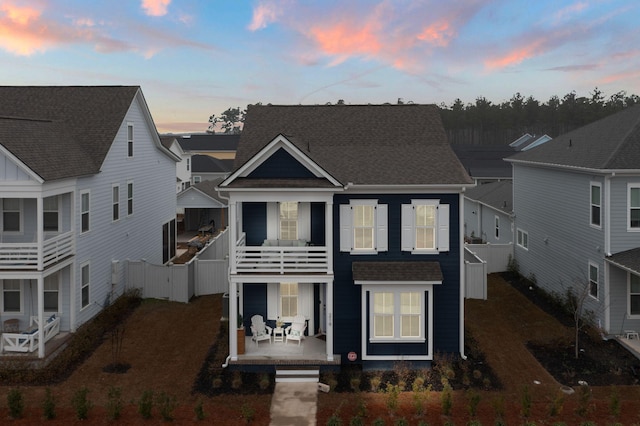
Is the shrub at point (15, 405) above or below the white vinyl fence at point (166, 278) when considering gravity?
below

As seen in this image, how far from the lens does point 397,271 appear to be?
54.1 ft

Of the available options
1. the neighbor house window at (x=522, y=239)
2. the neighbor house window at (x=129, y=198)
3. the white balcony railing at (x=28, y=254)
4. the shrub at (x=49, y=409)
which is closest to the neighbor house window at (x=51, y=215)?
the white balcony railing at (x=28, y=254)

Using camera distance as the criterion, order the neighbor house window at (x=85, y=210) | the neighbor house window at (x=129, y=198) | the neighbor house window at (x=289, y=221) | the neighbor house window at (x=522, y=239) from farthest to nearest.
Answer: the neighbor house window at (x=522, y=239) < the neighbor house window at (x=129, y=198) < the neighbor house window at (x=85, y=210) < the neighbor house window at (x=289, y=221)

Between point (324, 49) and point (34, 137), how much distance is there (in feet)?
59.4

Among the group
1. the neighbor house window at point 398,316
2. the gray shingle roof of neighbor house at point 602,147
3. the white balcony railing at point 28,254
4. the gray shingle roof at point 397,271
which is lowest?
the neighbor house window at point 398,316

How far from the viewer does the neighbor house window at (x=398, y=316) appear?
1647cm

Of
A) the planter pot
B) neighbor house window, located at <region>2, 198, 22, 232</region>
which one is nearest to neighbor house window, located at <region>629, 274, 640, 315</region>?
the planter pot

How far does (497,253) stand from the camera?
29.5m

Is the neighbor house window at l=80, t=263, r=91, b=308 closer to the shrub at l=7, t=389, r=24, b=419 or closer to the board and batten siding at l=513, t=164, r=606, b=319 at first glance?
the shrub at l=7, t=389, r=24, b=419

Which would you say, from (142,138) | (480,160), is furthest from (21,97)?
(480,160)

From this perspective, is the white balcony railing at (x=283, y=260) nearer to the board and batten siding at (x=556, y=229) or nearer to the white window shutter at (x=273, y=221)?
the white window shutter at (x=273, y=221)

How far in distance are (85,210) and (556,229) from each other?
19956 millimetres

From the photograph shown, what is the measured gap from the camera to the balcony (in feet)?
53.3

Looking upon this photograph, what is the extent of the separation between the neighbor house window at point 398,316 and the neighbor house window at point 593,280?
7.78m
